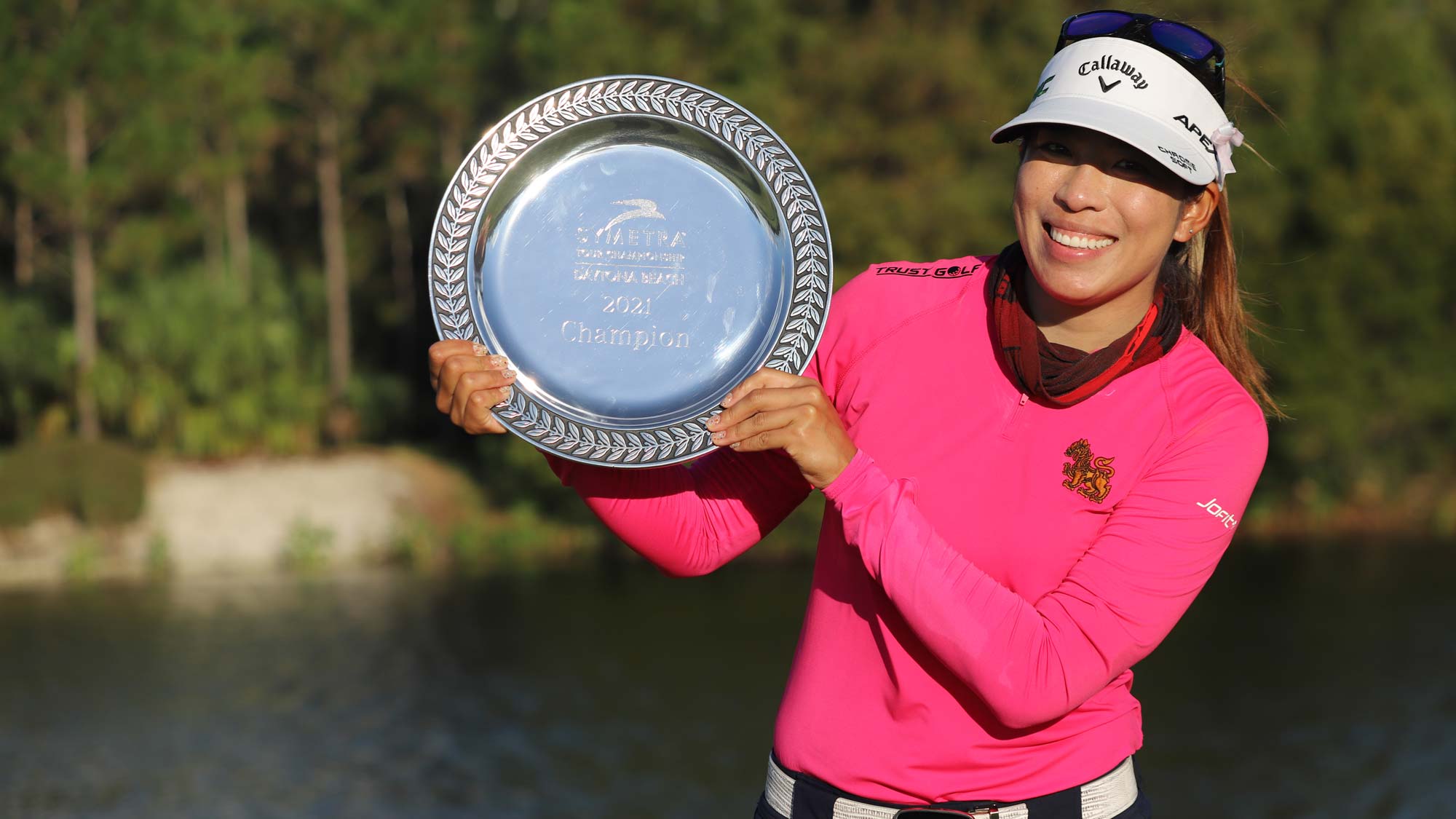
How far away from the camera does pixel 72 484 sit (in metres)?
20.3

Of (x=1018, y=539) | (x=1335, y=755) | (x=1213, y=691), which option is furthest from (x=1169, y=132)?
(x=1213, y=691)

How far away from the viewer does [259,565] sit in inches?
821

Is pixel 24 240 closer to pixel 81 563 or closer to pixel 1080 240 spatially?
pixel 81 563

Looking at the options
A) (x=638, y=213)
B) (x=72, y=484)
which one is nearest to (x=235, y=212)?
(x=72, y=484)

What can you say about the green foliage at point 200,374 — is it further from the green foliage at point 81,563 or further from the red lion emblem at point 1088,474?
the red lion emblem at point 1088,474

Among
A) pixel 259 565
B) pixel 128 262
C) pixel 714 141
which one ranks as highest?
pixel 714 141

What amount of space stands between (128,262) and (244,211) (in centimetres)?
514

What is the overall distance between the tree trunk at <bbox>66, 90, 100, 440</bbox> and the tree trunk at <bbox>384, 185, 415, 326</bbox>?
6.21 meters

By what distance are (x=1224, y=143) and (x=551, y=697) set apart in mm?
13533

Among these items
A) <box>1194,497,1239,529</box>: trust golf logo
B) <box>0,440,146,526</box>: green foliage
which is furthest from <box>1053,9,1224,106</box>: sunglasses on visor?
<box>0,440,146,526</box>: green foliage

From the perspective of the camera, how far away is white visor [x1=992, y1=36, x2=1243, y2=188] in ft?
6.62

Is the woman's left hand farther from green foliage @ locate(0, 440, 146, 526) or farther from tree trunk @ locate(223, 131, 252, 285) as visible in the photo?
tree trunk @ locate(223, 131, 252, 285)

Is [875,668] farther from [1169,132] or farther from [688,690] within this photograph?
[688,690]

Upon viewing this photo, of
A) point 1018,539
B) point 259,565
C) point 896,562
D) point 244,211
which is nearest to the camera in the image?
point 896,562
